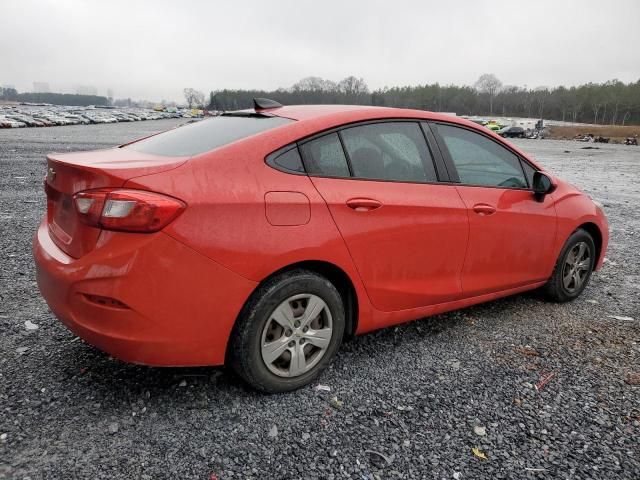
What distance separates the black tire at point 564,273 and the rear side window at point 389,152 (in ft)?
5.64

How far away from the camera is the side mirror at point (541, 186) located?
12.4 ft

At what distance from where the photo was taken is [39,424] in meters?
2.33

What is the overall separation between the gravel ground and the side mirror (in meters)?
1.04

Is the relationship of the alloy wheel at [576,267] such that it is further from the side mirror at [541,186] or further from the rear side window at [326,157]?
the rear side window at [326,157]

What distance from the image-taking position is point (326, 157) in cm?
272

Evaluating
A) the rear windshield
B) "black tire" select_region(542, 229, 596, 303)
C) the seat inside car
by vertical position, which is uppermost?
the rear windshield

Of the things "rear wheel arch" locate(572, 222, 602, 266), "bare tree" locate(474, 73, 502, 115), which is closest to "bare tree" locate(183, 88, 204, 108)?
"bare tree" locate(474, 73, 502, 115)

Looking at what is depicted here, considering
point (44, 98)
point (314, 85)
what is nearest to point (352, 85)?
point (314, 85)

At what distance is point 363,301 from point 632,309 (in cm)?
284

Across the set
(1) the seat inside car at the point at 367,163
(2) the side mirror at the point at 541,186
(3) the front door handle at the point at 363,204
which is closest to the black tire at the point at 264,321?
(3) the front door handle at the point at 363,204

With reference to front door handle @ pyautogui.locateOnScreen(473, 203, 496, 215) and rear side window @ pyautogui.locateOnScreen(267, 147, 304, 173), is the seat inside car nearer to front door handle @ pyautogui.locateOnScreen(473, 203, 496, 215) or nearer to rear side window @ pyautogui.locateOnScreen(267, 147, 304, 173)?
rear side window @ pyautogui.locateOnScreen(267, 147, 304, 173)

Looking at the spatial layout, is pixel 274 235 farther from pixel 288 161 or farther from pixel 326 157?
pixel 326 157

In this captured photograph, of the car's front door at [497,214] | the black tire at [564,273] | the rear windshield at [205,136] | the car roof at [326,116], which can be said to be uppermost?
the car roof at [326,116]

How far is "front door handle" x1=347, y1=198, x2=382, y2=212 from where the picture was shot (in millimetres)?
2693
